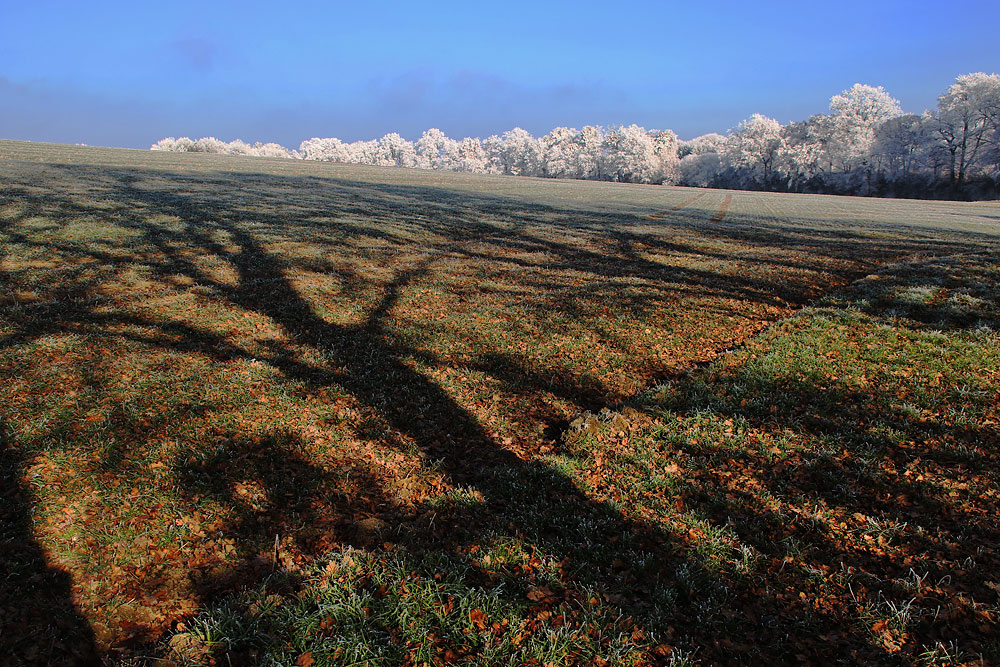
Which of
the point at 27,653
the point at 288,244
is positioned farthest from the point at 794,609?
the point at 288,244

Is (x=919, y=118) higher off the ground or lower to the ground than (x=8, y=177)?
higher

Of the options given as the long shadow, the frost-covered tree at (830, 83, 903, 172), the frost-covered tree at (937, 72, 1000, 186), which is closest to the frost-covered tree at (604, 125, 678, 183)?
the frost-covered tree at (830, 83, 903, 172)

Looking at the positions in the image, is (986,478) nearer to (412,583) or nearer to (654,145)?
(412,583)

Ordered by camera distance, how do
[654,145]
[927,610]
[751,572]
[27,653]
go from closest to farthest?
1. [27,653]
2. [927,610]
3. [751,572]
4. [654,145]

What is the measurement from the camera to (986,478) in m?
6.86

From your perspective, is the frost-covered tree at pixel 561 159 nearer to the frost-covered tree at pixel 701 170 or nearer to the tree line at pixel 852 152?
the tree line at pixel 852 152

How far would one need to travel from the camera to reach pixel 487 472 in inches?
300

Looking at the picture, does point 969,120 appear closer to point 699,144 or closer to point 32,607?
point 699,144

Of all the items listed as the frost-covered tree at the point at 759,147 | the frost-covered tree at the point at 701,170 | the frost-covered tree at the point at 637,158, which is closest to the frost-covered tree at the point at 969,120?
the frost-covered tree at the point at 759,147

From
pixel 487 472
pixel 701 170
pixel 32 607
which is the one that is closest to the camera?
pixel 32 607

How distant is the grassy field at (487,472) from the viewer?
189 inches

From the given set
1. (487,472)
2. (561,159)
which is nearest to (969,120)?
(561,159)

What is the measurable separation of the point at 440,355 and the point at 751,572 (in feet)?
25.8

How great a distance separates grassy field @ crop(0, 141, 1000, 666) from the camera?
15.8 feet
